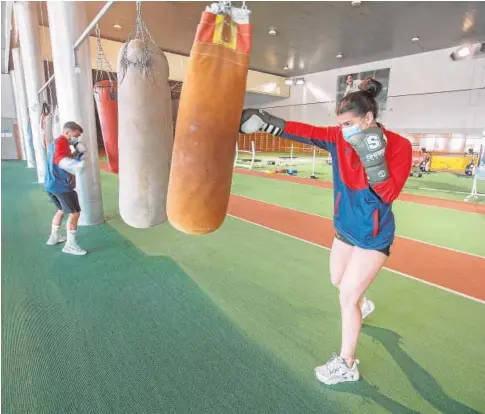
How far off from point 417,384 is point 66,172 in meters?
3.78

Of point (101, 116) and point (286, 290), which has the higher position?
point (101, 116)

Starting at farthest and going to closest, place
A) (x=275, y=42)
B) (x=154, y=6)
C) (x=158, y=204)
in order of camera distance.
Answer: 1. (x=275, y=42)
2. (x=154, y=6)
3. (x=158, y=204)

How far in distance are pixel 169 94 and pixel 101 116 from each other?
164cm

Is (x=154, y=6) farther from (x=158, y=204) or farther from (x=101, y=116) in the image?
(x=158, y=204)

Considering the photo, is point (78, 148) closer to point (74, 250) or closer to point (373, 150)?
point (74, 250)

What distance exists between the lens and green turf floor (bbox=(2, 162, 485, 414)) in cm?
183

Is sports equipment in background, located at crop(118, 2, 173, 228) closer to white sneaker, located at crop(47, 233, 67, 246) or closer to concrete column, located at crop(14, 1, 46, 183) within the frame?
white sneaker, located at crop(47, 233, 67, 246)

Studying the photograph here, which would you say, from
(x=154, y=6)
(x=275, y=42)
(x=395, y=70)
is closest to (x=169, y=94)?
(x=154, y=6)

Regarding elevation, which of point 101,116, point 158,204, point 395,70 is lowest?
point 158,204

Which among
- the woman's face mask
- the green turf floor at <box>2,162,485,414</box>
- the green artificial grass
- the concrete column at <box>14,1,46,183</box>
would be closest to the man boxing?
the green turf floor at <box>2,162,485,414</box>

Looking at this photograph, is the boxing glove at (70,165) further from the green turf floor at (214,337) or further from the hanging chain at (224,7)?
the hanging chain at (224,7)

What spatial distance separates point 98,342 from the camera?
7.47 ft

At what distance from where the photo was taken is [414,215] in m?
6.04

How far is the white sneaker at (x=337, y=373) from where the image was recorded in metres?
1.93
